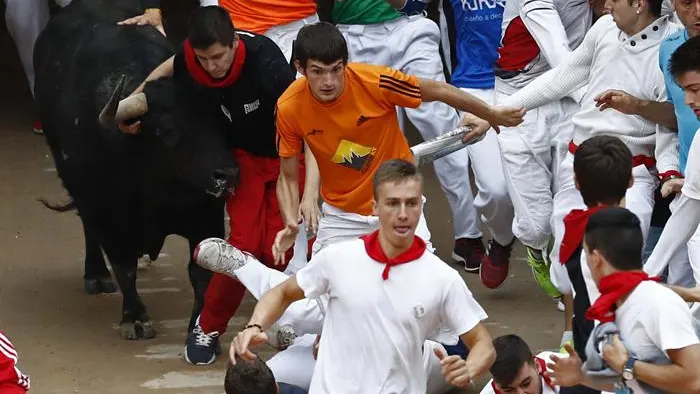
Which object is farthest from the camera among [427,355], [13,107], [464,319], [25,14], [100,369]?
[13,107]

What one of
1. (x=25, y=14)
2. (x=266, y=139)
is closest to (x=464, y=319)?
(x=266, y=139)

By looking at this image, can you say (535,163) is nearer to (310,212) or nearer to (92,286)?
(310,212)

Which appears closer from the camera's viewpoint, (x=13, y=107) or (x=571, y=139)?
(x=571, y=139)

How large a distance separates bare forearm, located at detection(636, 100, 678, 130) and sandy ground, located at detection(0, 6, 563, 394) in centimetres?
132

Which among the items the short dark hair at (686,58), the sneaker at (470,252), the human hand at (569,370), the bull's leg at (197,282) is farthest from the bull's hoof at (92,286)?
the human hand at (569,370)

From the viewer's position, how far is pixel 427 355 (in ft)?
22.7

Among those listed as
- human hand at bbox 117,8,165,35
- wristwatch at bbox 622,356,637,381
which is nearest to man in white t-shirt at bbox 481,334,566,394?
wristwatch at bbox 622,356,637,381

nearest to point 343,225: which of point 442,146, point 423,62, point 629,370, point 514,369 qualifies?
point 442,146

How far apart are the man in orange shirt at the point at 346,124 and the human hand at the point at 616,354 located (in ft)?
6.96

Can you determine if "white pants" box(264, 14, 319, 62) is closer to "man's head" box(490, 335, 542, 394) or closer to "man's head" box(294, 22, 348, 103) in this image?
"man's head" box(294, 22, 348, 103)

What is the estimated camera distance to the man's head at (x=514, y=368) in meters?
6.16

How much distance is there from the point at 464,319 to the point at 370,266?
1.21 feet

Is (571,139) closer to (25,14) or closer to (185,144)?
(185,144)

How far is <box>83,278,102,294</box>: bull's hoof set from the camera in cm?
909
